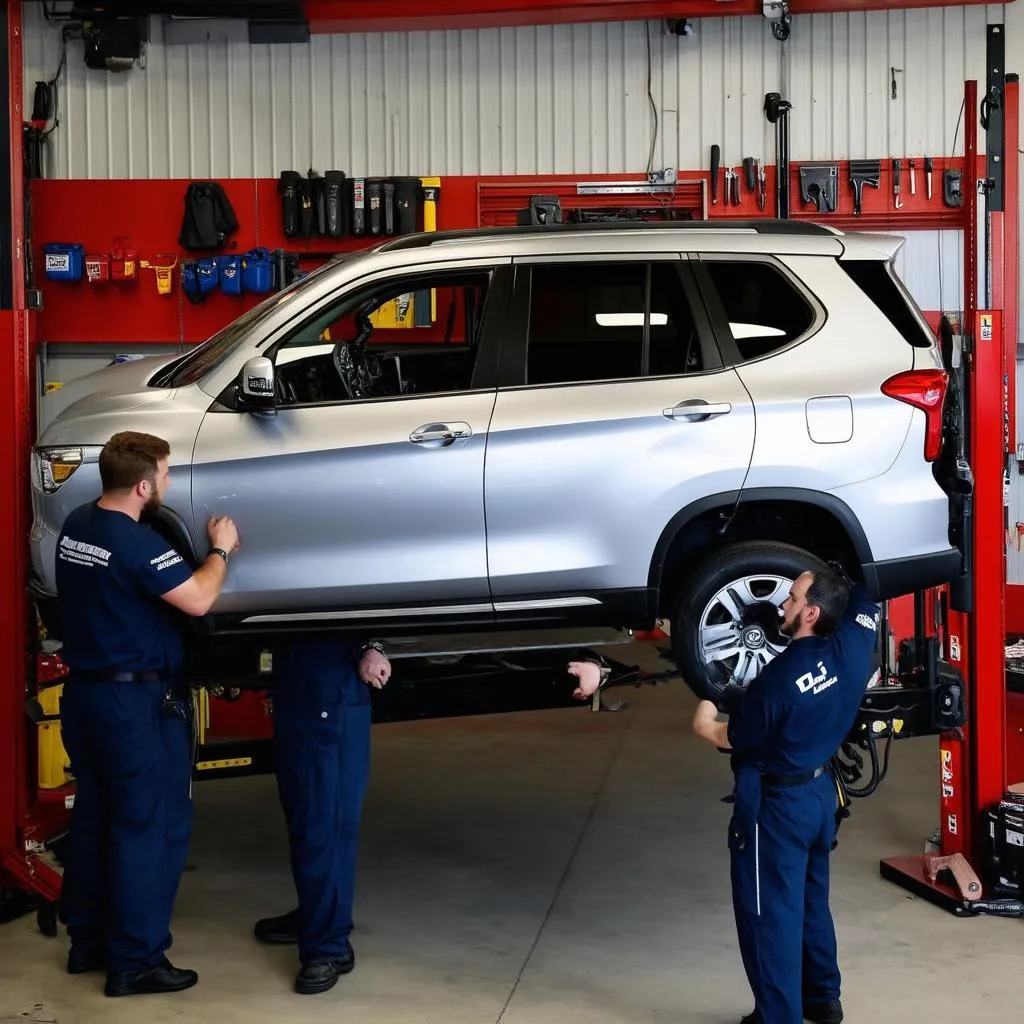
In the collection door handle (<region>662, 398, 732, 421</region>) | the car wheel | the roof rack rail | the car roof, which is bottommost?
the car wheel

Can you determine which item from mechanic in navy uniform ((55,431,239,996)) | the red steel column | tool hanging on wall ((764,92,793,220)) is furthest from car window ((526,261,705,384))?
tool hanging on wall ((764,92,793,220))

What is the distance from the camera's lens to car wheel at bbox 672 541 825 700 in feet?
15.2

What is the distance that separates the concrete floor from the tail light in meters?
1.88

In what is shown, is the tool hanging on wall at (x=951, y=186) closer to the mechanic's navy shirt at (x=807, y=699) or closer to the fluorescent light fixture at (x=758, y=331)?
the fluorescent light fixture at (x=758, y=331)

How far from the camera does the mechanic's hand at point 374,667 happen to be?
4719 millimetres

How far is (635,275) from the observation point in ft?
15.6

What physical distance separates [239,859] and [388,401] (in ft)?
8.78

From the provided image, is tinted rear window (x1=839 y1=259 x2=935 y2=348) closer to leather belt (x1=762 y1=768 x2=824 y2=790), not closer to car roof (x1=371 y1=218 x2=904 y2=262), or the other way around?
car roof (x1=371 y1=218 x2=904 y2=262)

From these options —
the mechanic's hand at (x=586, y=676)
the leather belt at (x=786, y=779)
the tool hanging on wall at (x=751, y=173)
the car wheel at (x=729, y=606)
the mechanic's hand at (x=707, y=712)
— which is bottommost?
the leather belt at (x=786, y=779)

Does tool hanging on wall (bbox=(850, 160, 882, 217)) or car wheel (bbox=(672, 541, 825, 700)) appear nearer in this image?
car wheel (bbox=(672, 541, 825, 700))

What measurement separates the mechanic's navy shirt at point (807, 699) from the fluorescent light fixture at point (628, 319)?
115 centimetres

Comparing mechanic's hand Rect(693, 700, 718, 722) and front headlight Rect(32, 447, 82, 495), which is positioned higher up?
front headlight Rect(32, 447, 82, 495)

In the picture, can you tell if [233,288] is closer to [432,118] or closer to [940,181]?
[432,118]

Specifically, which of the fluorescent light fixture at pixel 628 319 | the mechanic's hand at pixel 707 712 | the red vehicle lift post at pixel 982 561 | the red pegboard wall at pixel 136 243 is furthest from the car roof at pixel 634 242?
the red pegboard wall at pixel 136 243
